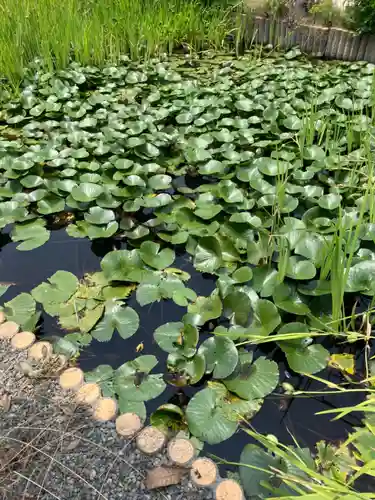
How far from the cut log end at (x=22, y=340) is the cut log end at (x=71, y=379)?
8.3 inches

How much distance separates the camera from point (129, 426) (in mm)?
1400

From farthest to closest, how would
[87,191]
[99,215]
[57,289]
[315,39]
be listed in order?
1. [315,39]
2. [87,191]
3. [99,215]
4. [57,289]

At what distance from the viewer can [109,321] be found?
185cm

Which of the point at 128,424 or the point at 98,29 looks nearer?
the point at 128,424

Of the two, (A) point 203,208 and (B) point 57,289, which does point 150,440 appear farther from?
(A) point 203,208

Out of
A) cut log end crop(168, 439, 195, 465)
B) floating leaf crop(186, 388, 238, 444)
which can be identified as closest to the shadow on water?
floating leaf crop(186, 388, 238, 444)

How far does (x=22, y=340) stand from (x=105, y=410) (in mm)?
470

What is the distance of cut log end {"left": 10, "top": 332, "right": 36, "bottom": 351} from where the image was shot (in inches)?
65.1

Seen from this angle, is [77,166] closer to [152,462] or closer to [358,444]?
[152,462]

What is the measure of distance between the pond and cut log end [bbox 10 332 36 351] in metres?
0.11

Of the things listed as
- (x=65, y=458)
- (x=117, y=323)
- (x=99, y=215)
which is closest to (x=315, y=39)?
(x=99, y=215)

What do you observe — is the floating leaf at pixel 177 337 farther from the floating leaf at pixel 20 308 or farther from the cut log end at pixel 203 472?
the floating leaf at pixel 20 308

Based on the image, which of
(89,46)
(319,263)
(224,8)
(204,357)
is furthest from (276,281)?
(224,8)

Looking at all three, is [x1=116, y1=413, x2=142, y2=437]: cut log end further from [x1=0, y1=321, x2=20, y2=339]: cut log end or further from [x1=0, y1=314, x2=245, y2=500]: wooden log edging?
[x1=0, y1=321, x2=20, y2=339]: cut log end
